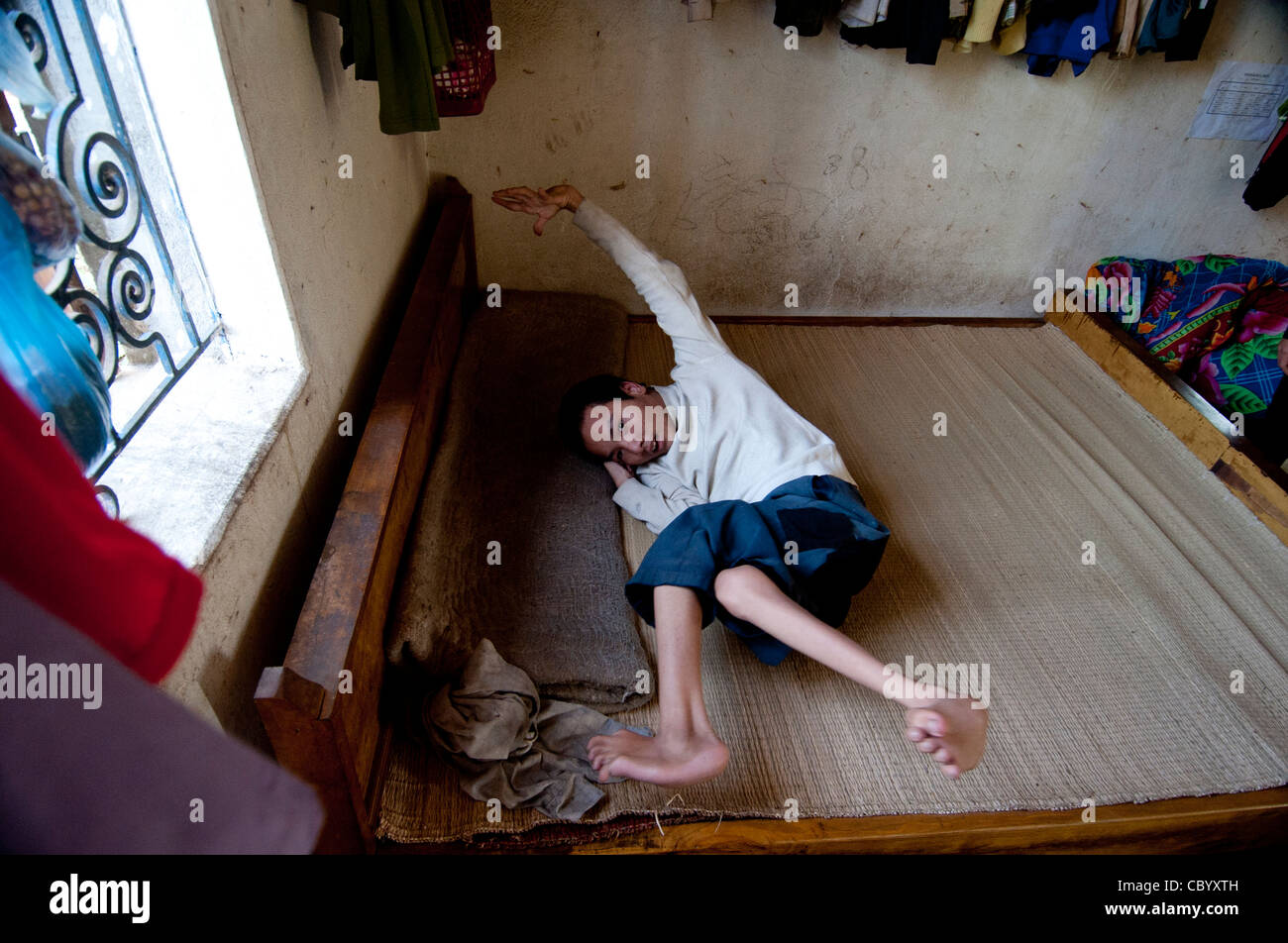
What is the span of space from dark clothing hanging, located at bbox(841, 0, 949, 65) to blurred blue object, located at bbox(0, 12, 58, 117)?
1.94 metres

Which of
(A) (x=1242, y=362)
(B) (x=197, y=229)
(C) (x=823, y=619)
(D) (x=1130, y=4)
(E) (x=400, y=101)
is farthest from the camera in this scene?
(A) (x=1242, y=362)

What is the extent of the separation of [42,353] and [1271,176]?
327cm

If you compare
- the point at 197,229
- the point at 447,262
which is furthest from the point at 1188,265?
the point at 197,229

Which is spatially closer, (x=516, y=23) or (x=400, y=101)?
(x=400, y=101)

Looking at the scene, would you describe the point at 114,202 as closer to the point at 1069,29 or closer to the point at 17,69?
the point at 17,69

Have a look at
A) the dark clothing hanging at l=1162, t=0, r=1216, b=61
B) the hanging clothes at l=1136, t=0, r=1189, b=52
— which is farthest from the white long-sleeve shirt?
the dark clothing hanging at l=1162, t=0, r=1216, b=61

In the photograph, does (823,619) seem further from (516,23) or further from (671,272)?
(516,23)

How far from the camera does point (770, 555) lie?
1.27 meters

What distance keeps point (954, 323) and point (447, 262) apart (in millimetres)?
1829

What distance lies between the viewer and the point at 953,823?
1.15 meters

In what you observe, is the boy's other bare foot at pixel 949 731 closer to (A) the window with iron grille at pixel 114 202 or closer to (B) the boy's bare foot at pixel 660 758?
(B) the boy's bare foot at pixel 660 758

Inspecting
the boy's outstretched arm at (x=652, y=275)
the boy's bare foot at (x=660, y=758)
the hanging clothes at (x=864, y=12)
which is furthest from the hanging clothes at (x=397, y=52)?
the hanging clothes at (x=864, y=12)

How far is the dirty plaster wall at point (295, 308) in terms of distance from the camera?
0.88m

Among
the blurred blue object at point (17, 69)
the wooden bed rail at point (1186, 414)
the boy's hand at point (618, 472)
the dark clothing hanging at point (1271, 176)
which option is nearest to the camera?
the blurred blue object at point (17, 69)
